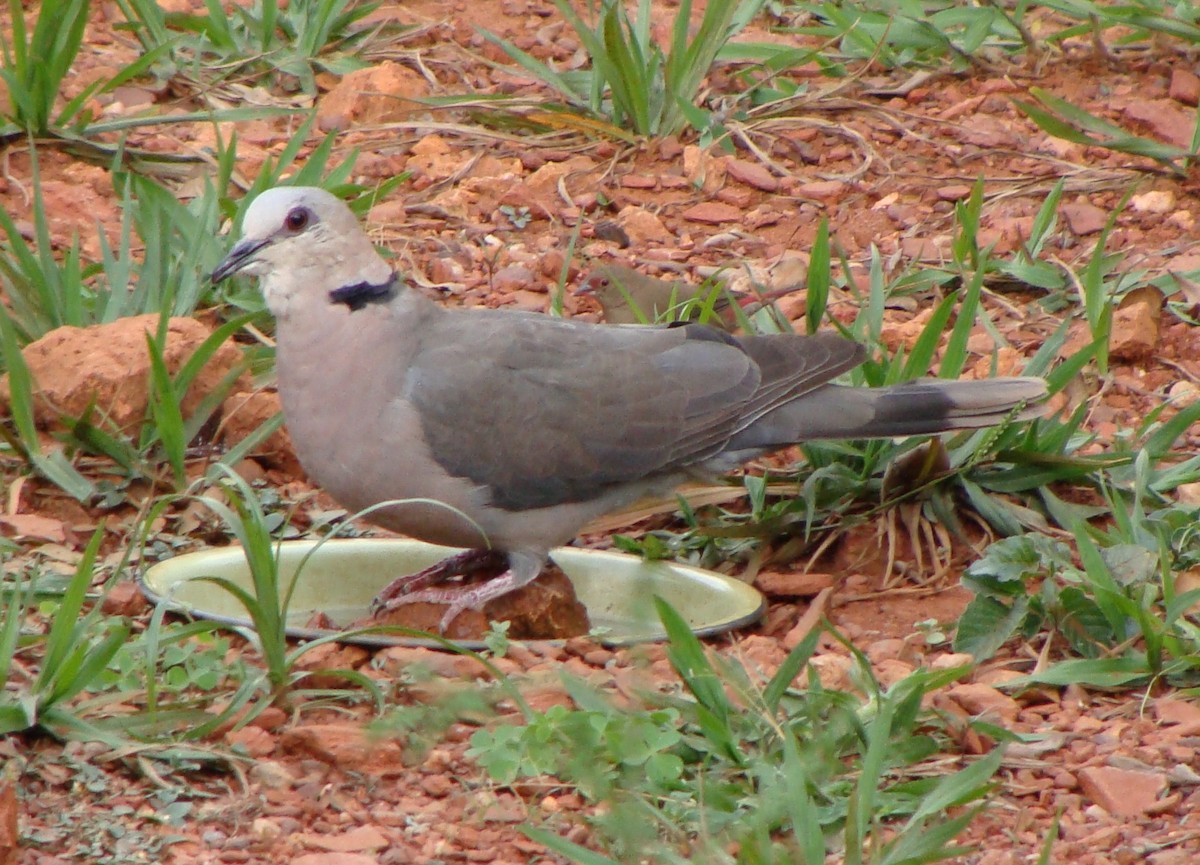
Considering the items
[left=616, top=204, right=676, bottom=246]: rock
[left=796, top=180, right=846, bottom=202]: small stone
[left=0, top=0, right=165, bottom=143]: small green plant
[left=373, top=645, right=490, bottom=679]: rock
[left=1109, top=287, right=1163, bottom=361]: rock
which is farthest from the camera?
[left=796, top=180, right=846, bottom=202]: small stone

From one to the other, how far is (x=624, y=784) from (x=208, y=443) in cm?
209

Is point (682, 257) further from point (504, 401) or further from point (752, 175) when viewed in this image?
point (504, 401)

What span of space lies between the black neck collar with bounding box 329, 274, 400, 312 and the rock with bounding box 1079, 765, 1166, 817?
76.1 inches

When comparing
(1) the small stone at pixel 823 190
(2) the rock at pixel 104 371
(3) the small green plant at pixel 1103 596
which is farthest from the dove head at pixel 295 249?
(1) the small stone at pixel 823 190

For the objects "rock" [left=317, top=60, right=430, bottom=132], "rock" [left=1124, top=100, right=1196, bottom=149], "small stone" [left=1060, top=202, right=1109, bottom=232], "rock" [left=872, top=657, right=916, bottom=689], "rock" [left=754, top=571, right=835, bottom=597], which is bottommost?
"rock" [left=754, top=571, right=835, bottom=597]

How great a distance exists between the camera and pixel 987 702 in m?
3.31

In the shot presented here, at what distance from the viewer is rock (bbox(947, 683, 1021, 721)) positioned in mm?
3275

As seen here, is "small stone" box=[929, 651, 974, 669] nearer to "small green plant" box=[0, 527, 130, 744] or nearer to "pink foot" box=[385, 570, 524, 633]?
"pink foot" box=[385, 570, 524, 633]

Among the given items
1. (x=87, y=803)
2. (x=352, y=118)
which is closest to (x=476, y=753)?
(x=87, y=803)

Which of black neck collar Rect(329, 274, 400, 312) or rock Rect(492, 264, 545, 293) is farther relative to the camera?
rock Rect(492, 264, 545, 293)

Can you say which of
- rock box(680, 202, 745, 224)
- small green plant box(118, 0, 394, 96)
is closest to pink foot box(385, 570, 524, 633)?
rock box(680, 202, 745, 224)

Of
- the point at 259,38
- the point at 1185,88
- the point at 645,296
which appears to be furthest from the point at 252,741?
the point at 1185,88

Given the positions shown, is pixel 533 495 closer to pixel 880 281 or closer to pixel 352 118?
pixel 880 281

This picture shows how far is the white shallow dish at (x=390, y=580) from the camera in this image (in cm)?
377
